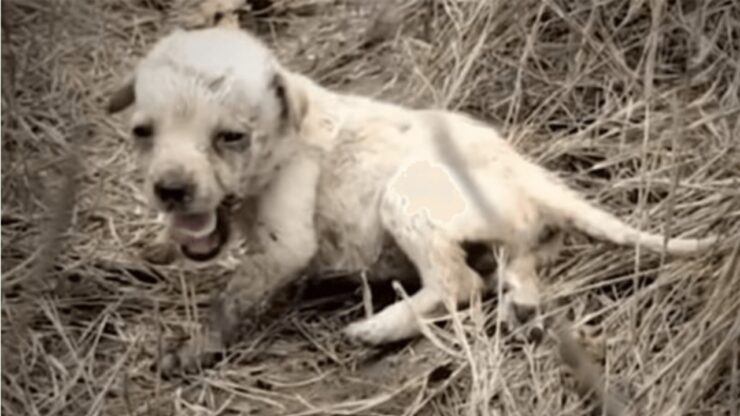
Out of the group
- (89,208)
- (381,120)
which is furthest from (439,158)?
(89,208)

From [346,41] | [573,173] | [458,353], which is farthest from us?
[346,41]

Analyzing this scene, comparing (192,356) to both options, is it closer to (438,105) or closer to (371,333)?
(371,333)

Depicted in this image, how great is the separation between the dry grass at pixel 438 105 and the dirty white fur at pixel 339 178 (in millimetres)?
61

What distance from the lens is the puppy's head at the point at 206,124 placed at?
3.18 m

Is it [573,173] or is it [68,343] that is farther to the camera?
[573,173]

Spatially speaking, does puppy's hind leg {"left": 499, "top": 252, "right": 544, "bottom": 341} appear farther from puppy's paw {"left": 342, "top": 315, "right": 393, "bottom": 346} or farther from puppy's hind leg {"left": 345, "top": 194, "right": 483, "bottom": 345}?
puppy's paw {"left": 342, "top": 315, "right": 393, "bottom": 346}

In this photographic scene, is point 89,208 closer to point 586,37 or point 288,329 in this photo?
point 288,329

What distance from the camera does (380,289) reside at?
343cm

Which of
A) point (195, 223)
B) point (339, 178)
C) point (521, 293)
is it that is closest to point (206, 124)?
point (195, 223)

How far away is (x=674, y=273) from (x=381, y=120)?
490 mm

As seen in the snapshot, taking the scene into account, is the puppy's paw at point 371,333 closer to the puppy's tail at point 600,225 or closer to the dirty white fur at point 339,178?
the dirty white fur at point 339,178

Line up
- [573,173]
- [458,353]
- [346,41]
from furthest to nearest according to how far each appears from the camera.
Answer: [346,41] < [573,173] < [458,353]

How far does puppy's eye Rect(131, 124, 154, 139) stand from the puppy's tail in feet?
1.83

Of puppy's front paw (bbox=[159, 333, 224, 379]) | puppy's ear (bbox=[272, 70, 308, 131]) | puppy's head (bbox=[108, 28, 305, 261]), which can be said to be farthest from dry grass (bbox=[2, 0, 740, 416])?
puppy's ear (bbox=[272, 70, 308, 131])
